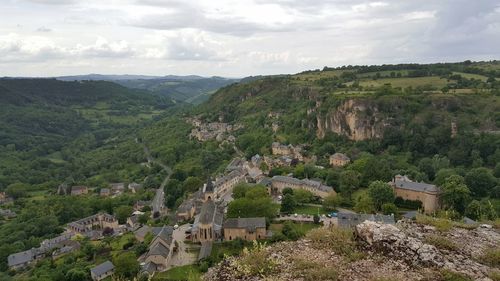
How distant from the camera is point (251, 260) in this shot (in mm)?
14117

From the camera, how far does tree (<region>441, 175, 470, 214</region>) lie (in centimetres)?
4559

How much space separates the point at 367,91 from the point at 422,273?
78.0 metres

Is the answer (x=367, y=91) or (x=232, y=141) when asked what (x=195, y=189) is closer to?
(x=232, y=141)

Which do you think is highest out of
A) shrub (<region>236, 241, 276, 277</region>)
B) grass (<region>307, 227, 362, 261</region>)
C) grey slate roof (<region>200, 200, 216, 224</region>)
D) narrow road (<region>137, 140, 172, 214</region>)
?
grass (<region>307, 227, 362, 261</region>)

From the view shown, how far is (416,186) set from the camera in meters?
50.1

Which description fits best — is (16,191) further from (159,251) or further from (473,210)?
(473,210)

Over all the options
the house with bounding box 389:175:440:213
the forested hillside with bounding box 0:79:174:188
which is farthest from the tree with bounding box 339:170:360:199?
the forested hillside with bounding box 0:79:174:188

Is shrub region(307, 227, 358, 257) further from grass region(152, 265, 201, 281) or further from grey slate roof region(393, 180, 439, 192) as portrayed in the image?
grey slate roof region(393, 180, 439, 192)

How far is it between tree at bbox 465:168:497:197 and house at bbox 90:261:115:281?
1620 inches

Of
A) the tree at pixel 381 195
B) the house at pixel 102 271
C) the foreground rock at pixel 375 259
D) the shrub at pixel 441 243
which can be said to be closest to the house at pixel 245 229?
the house at pixel 102 271

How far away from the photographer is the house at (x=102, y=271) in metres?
39.0

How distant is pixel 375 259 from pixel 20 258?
167 ft

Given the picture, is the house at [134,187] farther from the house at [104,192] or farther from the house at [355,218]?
the house at [355,218]

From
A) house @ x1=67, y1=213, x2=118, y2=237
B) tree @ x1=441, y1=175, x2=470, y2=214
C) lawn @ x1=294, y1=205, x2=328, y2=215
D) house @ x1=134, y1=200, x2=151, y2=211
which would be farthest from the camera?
house @ x1=134, y1=200, x2=151, y2=211
